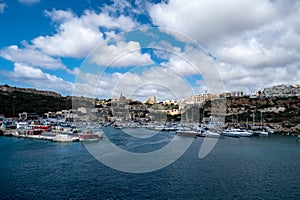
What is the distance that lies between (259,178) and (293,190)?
1.28m

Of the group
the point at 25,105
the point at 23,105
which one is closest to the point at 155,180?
the point at 23,105

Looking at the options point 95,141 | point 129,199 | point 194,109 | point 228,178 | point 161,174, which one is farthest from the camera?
point 194,109

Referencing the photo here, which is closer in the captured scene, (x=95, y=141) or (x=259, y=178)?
(x=259, y=178)

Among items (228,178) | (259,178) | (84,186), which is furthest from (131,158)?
(259,178)

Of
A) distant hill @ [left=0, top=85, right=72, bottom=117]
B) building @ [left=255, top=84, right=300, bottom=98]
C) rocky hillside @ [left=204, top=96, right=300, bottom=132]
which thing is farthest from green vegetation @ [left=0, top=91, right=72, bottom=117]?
building @ [left=255, top=84, right=300, bottom=98]

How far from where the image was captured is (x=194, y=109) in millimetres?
41188

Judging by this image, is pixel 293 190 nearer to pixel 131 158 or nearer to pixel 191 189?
pixel 191 189

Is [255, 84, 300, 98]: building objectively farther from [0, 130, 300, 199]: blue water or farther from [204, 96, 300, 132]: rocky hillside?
[0, 130, 300, 199]: blue water

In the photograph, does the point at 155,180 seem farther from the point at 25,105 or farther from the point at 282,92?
the point at 282,92

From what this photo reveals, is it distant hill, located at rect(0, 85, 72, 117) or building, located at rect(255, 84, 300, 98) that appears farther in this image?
building, located at rect(255, 84, 300, 98)

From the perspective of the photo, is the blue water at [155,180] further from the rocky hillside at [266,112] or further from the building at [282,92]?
the building at [282,92]

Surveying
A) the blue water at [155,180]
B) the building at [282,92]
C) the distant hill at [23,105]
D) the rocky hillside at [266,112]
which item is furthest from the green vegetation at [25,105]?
the building at [282,92]

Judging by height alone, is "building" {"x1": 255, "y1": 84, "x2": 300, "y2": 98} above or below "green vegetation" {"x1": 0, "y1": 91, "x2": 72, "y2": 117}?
above

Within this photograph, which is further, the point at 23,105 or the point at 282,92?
the point at 282,92
